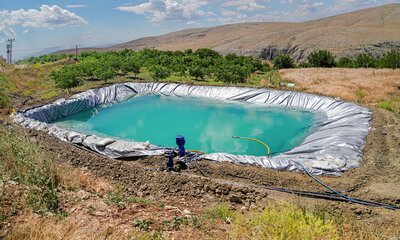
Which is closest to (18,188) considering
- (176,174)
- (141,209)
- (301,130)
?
(141,209)

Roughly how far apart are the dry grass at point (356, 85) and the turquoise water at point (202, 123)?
2495 mm

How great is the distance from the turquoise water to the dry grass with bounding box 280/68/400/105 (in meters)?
2.50

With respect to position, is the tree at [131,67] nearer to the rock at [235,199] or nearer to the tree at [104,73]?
the tree at [104,73]

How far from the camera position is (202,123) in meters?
12.3

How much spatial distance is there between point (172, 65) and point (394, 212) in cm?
1971

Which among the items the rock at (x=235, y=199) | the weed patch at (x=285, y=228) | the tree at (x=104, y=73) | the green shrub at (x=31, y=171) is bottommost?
the rock at (x=235, y=199)

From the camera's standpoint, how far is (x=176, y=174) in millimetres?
6824

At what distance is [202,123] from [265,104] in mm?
4015

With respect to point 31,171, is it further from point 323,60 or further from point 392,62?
point 323,60

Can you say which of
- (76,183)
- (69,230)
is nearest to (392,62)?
(76,183)

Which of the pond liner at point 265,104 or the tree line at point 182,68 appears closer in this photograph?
the pond liner at point 265,104

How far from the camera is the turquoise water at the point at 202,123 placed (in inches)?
398

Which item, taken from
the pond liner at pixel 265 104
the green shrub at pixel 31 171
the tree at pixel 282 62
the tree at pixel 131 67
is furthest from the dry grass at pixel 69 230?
the tree at pixel 282 62

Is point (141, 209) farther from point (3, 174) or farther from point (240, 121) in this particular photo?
point (240, 121)
